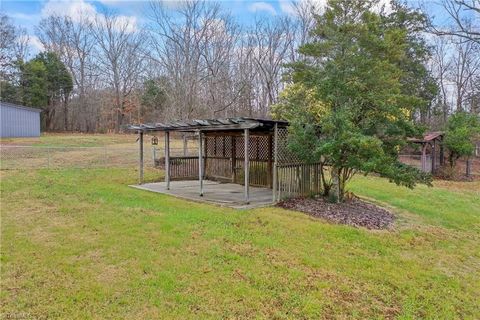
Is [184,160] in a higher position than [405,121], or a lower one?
lower

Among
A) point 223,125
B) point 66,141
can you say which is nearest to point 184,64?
point 223,125

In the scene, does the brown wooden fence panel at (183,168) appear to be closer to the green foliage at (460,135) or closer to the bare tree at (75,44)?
the green foliage at (460,135)

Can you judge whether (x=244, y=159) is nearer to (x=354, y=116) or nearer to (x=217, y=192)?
(x=217, y=192)

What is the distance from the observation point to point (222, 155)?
1180 cm

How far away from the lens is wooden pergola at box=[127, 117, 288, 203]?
9.16 m

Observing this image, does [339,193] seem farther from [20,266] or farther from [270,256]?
[20,266]

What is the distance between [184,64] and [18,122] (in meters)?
15.4

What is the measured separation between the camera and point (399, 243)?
573 centimetres

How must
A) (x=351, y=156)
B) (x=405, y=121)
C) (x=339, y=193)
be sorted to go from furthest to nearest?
(x=339, y=193)
(x=405, y=121)
(x=351, y=156)

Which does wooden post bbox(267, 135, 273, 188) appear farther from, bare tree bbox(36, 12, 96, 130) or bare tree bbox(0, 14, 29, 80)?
bare tree bbox(36, 12, 96, 130)

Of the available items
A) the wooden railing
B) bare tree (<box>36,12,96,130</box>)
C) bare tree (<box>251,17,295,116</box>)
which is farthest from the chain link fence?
bare tree (<box>36,12,96,130</box>)

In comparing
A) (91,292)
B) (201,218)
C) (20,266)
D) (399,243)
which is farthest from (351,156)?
(20,266)

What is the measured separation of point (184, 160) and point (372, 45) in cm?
679

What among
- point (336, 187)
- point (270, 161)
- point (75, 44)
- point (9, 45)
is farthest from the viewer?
point (75, 44)
